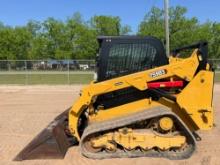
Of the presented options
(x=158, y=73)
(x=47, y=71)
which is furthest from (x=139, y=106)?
(x=47, y=71)

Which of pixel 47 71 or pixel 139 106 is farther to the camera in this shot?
pixel 47 71

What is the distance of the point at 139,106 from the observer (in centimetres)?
735

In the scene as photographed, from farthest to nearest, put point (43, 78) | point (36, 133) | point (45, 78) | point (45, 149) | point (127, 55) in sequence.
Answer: point (45, 78)
point (43, 78)
point (36, 133)
point (127, 55)
point (45, 149)

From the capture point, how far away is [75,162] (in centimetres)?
680

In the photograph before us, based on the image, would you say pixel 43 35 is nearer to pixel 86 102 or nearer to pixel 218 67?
pixel 218 67

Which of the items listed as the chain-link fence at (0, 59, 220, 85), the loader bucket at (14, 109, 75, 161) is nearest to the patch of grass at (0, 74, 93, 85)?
the chain-link fence at (0, 59, 220, 85)

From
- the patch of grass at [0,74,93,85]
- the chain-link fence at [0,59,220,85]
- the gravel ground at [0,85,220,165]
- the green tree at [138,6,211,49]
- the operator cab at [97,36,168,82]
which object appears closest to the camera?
the gravel ground at [0,85,220,165]

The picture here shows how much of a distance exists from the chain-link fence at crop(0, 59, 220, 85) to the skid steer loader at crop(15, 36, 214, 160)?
2054 centimetres

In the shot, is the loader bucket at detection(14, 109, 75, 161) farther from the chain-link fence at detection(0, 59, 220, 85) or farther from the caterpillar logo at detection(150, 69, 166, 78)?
the chain-link fence at detection(0, 59, 220, 85)

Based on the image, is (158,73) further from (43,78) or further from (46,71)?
(46,71)

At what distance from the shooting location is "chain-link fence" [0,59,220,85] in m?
29.0

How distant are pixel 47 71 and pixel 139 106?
1005 inches

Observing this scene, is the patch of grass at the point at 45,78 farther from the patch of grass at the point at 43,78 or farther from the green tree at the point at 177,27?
the green tree at the point at 177,27

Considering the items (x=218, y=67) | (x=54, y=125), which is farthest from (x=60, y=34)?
(x=54, y=125)
